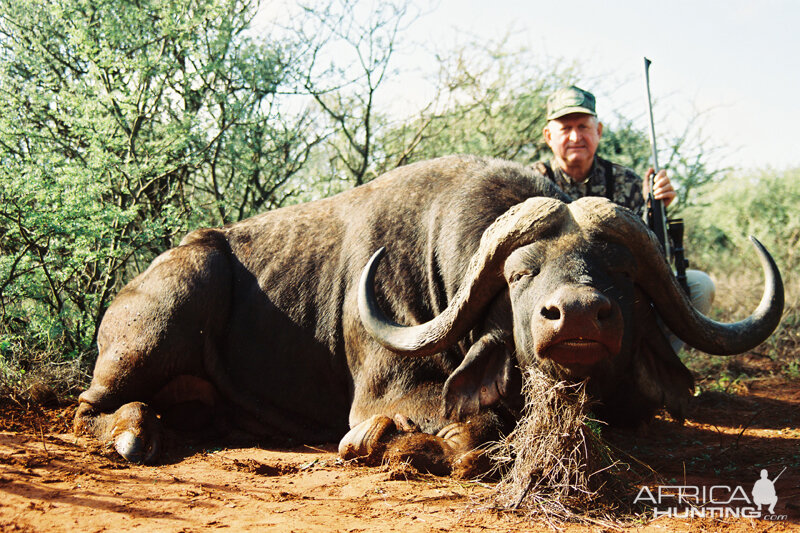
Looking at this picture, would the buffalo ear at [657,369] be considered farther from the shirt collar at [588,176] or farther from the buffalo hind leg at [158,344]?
the shirt collar at [588,176]

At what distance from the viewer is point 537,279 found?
3607 millimetres

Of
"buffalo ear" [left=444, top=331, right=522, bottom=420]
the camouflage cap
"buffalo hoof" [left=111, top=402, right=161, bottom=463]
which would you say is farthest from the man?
"buffalo hoof" [left=111, top=402, right=161, bottom=463]

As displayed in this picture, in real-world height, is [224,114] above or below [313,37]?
below

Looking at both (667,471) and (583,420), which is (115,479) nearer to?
(583,420)

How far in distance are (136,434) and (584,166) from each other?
15.5 feet

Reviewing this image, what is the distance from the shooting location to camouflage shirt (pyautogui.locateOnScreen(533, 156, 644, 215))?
270 inches

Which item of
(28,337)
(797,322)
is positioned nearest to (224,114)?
(28,337)

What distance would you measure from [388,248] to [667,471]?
2.23 m

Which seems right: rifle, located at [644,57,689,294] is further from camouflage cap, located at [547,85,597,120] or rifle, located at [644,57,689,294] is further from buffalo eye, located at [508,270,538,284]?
buffalo eye, located at [508,270,538,284]

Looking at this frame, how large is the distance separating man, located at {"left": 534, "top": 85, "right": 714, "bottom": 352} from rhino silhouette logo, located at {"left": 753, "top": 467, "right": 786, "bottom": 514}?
10.3 feet

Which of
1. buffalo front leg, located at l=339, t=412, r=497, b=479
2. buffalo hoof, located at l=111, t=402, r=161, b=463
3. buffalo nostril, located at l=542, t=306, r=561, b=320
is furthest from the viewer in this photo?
buffalo hoof, located at l=111, t=402, r=161, b=463

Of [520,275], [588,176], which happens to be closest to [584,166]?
[588,176]
